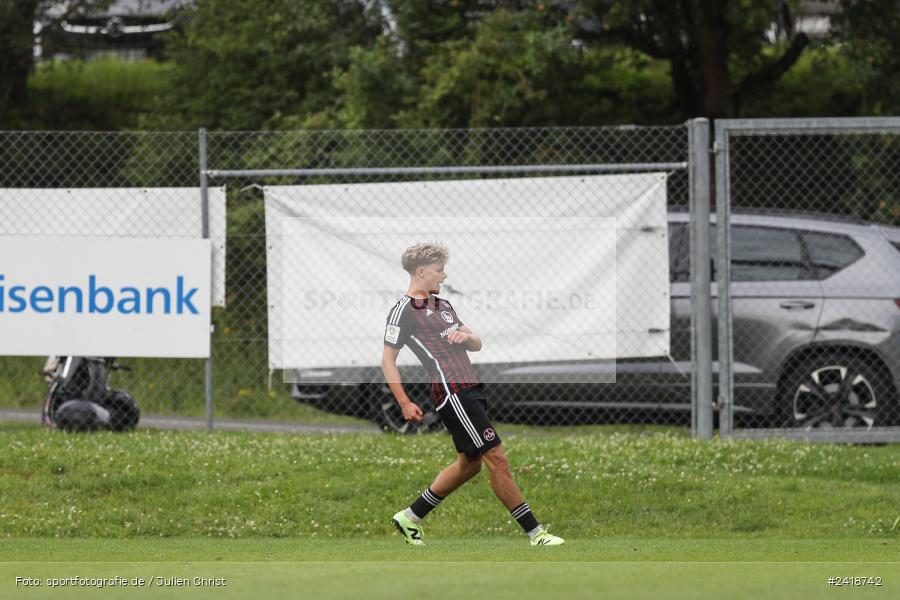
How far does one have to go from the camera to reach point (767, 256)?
37.0 feet

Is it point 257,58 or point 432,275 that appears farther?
point 257,58

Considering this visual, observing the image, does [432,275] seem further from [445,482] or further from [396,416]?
[396,416]

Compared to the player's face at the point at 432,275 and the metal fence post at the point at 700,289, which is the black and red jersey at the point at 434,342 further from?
the metal fence post at the point at 700,289

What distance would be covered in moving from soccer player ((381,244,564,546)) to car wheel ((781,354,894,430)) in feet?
13.0

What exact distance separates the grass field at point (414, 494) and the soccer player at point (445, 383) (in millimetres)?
311

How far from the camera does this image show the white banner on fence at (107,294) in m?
11.0

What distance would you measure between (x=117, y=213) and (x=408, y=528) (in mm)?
4360

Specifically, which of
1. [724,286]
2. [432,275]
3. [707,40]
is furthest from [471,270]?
[707,40]

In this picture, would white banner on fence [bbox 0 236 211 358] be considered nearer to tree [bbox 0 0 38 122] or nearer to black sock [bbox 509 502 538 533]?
black sock [bbox 509 502 538 533]

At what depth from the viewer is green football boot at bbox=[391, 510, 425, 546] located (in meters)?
7.93

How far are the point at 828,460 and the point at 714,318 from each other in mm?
1486

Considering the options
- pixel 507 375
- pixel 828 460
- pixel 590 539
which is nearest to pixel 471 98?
pixel 507 375

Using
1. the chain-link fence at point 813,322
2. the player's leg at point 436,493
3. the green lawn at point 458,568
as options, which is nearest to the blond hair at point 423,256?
the player's leg at point 436,493

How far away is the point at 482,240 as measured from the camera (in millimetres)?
10977
